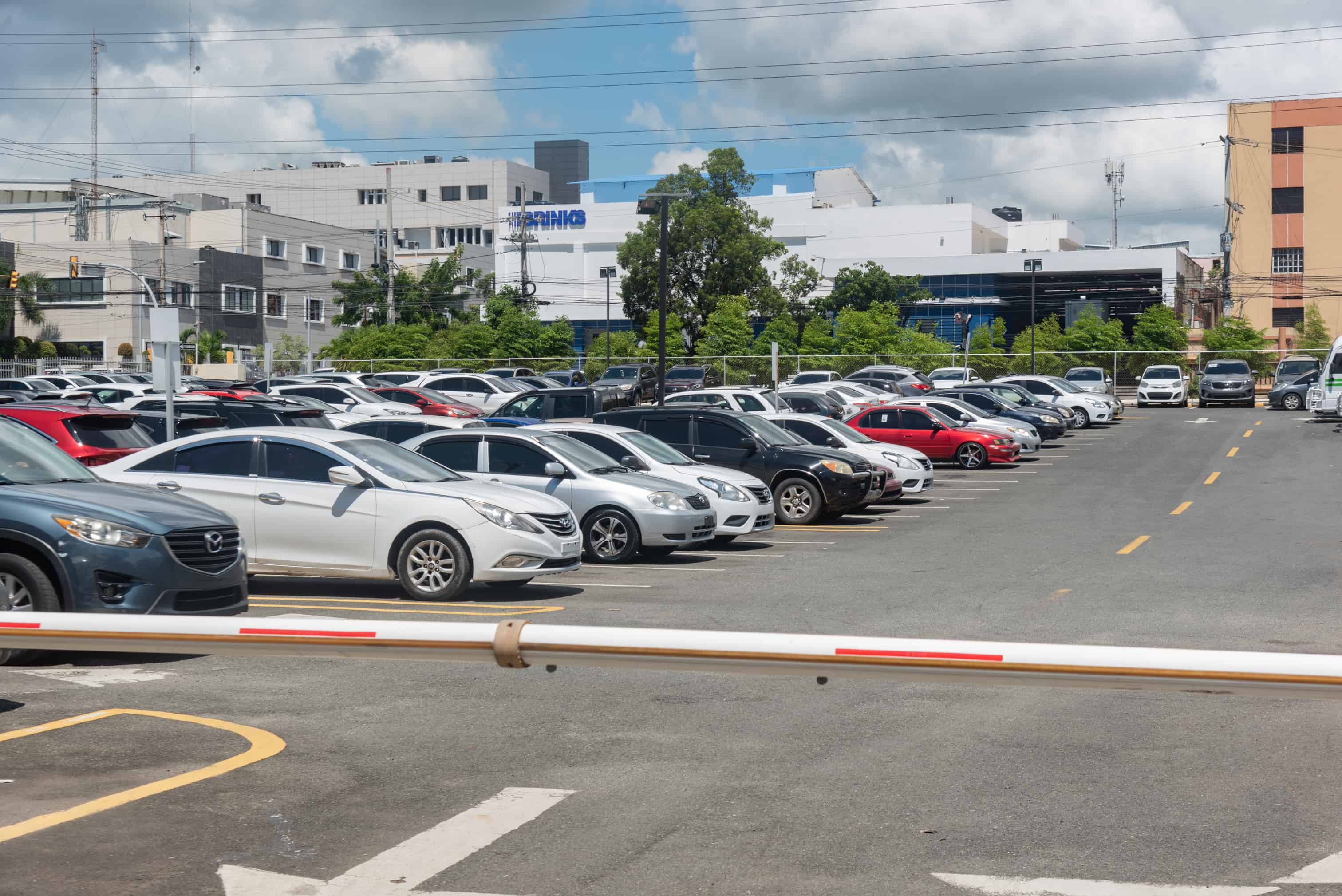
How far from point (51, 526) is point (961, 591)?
834 centimetres

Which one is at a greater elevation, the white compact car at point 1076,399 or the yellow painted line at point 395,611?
the white compact car at point 1076,399

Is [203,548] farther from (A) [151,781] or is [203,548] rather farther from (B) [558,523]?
(B) [558,523]

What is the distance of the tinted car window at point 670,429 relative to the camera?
869 inches

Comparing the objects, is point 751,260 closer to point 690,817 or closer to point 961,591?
point 961,591

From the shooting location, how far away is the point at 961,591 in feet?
44.9

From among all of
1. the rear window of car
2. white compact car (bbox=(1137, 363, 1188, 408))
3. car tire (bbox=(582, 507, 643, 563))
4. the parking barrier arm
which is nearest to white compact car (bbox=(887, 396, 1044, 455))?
car tire (bbox=(582, 507, 643, 563))

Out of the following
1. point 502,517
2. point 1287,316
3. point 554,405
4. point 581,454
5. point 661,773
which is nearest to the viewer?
point 661,773

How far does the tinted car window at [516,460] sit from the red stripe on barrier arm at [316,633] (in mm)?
11122

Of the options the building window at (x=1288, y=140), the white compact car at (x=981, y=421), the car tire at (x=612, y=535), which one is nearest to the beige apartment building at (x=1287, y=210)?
the building window at (x=1288, y=140)

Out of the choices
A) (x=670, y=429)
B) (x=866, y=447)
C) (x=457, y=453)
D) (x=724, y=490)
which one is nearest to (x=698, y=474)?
(x=724, y=490)

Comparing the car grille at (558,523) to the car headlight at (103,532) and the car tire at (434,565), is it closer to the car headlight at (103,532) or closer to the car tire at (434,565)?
the car tire at (434,565)

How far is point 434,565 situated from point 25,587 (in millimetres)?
4279

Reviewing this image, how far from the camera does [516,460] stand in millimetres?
16453

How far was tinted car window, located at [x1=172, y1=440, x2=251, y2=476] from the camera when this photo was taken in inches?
521
